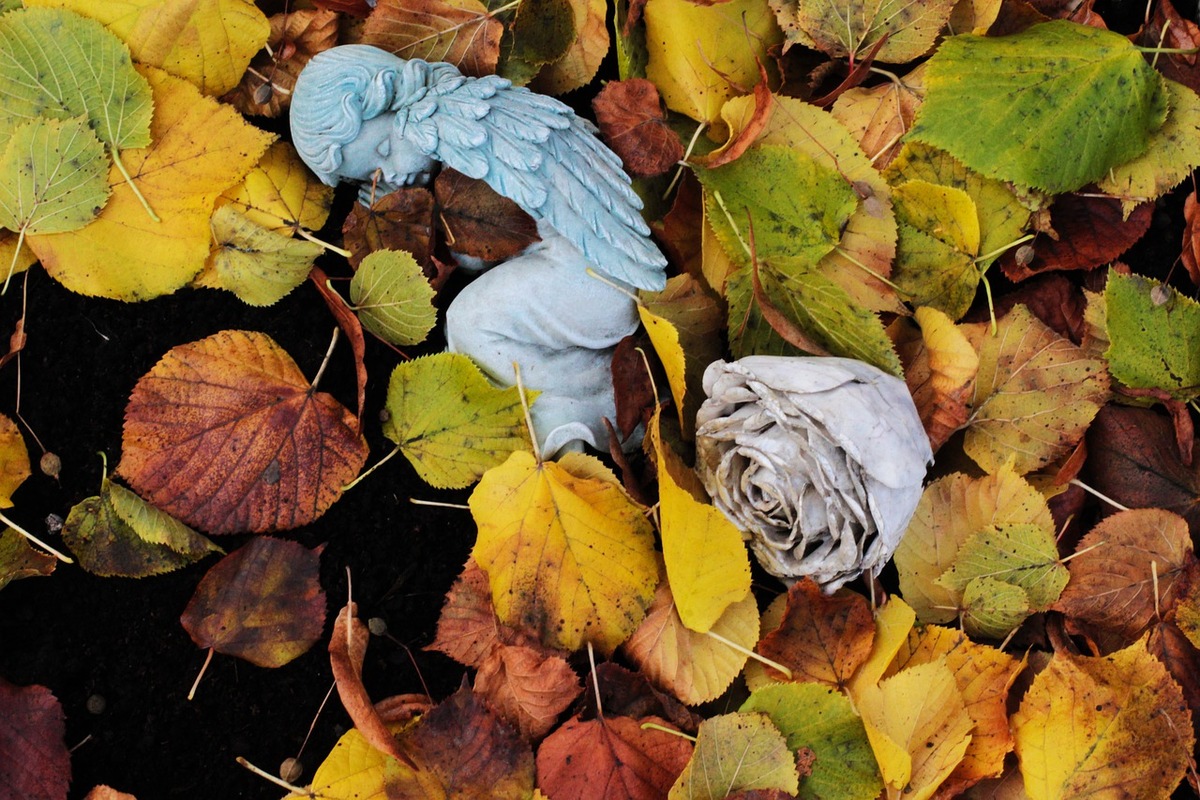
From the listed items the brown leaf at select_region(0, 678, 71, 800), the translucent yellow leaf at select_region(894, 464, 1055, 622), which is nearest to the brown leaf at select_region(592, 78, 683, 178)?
the translucent yellow leaf at select_region(894, 464, 1055, 622)

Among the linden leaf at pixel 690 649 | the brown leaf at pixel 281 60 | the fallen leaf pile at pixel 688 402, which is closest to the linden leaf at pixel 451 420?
the fallen leaf pile at pixel 688 402

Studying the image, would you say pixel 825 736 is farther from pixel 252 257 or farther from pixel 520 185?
pixel 252 257

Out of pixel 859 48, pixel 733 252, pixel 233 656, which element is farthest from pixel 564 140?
pixel 233 656

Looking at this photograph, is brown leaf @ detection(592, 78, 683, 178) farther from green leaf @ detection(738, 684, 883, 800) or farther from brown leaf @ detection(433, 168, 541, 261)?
green leaf @ detection(738, 684, 883, 800)

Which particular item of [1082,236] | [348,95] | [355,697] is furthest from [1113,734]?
[348,95]

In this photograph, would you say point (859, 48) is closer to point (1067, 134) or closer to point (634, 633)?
point (1067, 134)

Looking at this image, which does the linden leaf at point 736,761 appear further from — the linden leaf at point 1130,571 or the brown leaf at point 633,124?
the brown leaf at point 633,124
